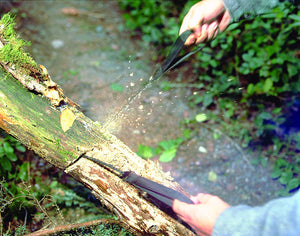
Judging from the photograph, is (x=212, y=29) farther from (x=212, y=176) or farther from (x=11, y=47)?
(x=212, y=176)

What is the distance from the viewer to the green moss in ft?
4.46

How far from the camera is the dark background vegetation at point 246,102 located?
2135mm

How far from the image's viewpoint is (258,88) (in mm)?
2797

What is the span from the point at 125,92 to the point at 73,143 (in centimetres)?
57

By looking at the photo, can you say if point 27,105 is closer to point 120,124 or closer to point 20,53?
point 20,53

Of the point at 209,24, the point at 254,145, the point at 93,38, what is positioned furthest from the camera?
the point at 93,38

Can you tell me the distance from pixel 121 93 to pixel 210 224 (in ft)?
3.64

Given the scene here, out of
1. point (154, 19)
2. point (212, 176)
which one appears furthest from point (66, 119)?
point (154, 19)

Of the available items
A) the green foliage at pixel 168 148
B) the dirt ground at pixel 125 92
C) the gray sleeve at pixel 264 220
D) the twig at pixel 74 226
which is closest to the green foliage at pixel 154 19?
the dirt ground at pixel 125 92

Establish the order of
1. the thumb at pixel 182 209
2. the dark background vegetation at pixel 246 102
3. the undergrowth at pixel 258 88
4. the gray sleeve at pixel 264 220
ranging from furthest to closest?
the undergrowth at pixel 258 88 < the dark background vegetation at pixel 246 102 < the thumb at pixel 182 209 < the gray sleeve at pixel 264 220

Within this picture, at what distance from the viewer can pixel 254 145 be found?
2.80 m

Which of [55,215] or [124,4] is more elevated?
[124,4]

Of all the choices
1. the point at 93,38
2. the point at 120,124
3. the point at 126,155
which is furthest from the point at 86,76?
the point at 126,155

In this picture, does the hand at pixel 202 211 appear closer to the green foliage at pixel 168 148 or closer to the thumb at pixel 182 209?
the thumb at pixel 182 209
